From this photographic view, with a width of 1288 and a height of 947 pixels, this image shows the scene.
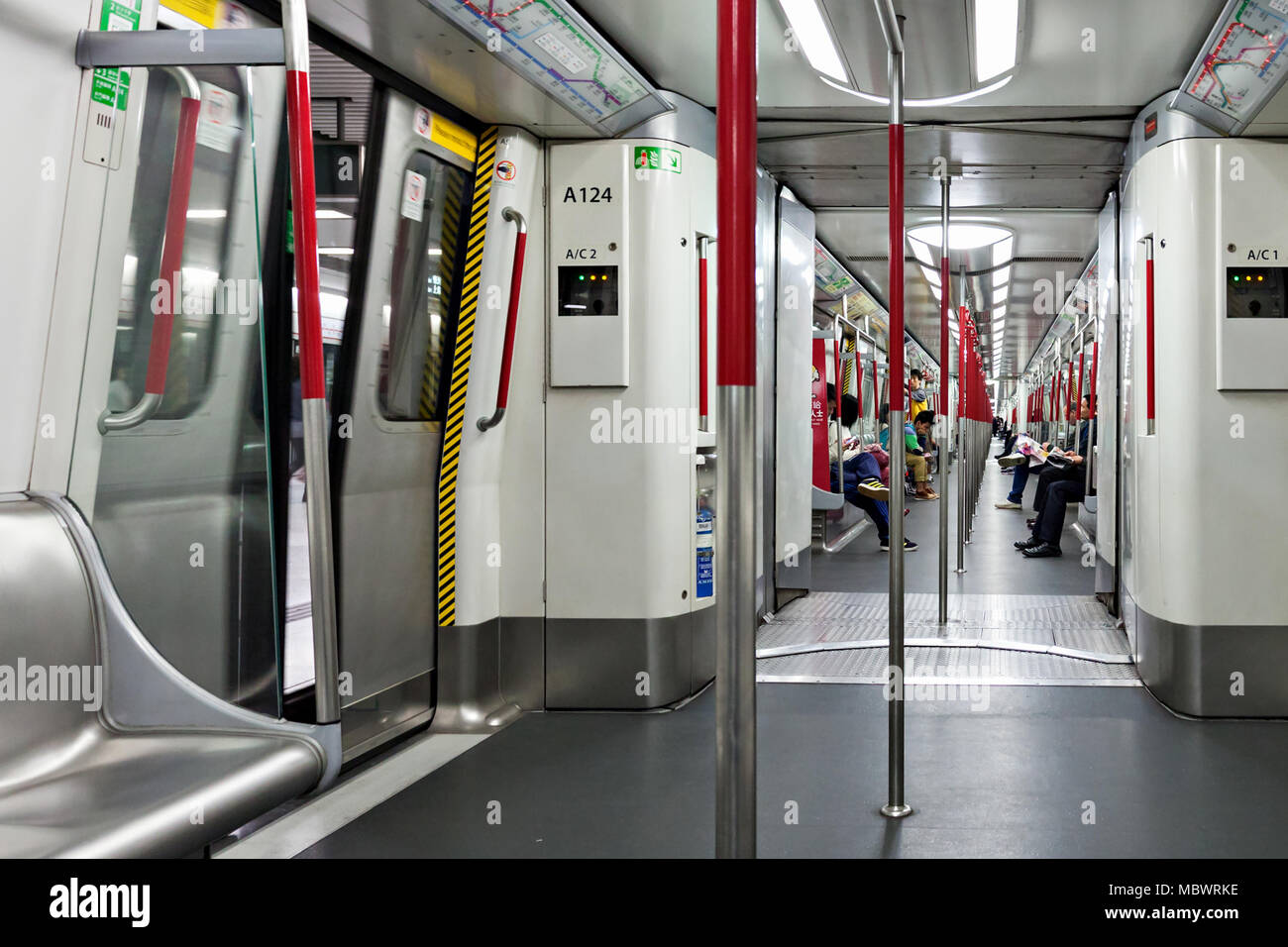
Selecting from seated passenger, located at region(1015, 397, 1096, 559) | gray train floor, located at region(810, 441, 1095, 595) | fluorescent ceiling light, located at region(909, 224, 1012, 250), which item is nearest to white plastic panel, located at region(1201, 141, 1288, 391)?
gray train floor, located at region(810, 441, 1095, 595)

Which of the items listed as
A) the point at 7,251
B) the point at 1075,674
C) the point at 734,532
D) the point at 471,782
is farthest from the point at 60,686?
the point at 1075,674

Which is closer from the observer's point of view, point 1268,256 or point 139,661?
point 139,661

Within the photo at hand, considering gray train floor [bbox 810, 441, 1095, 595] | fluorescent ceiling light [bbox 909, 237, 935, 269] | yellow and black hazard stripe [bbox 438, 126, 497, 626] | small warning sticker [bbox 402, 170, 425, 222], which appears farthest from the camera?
fluorescent ceiling light [bbox 909, 237, 935, 269]

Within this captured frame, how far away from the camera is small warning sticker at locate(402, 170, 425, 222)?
170 inches

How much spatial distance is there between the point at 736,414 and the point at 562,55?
278cm

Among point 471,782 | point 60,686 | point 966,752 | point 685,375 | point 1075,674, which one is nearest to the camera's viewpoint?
point 60,686

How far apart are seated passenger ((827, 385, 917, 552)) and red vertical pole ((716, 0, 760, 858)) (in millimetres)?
9045

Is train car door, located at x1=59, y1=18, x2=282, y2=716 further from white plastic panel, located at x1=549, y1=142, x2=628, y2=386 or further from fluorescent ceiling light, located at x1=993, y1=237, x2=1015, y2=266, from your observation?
fluorescent ceiling light, located at x1=993, y1=237, x2=1015, y2=266

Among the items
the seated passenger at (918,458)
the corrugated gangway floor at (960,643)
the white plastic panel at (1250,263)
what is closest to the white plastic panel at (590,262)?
the corrugated gangway floor at (960,643)

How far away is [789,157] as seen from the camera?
6.11 metres

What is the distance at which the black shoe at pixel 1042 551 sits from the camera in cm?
998

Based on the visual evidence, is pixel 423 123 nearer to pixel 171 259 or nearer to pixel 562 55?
pixel 562 55

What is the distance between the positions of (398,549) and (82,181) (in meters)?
2.19
